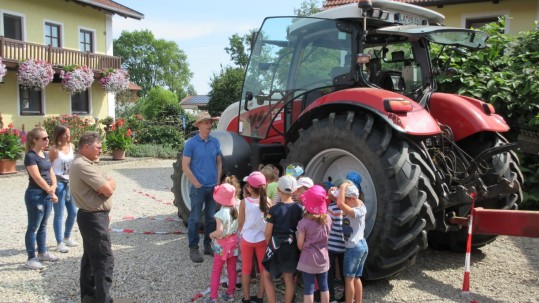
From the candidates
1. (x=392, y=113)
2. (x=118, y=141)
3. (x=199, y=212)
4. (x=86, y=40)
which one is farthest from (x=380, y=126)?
(x=86, y=40)

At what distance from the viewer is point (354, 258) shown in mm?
3682

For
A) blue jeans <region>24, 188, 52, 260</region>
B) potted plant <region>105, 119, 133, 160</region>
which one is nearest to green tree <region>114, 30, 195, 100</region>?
potted plant <region>105, 119, 133, 160</region>

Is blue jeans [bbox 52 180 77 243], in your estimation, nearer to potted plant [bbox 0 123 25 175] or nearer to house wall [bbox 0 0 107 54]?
potted plant [bbox 0 123 25 175]

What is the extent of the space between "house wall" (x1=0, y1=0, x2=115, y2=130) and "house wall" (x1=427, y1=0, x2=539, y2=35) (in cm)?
1394

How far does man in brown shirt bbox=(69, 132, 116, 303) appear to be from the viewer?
3.71 metres

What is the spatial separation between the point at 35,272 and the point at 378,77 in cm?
397

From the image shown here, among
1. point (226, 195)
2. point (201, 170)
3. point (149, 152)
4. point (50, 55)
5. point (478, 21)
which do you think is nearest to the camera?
point (226, 195)

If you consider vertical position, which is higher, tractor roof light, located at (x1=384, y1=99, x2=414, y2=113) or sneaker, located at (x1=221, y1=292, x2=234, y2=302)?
tractor roof light, located at (x1=384, y1=99, x2=414, y2=113)

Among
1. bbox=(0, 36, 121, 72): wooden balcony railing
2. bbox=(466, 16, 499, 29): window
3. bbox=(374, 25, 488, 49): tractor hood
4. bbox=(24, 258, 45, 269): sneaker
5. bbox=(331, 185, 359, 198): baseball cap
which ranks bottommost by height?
bbox=(24, 258, 45, 269): sneaker

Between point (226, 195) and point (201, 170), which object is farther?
point (201, 170)

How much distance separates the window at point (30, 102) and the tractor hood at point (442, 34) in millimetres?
16484

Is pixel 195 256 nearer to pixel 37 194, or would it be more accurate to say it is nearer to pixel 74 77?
pixel 37 194

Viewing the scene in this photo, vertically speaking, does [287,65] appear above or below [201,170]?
above

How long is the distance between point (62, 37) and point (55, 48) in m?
1.57
